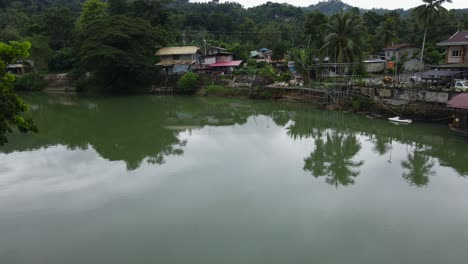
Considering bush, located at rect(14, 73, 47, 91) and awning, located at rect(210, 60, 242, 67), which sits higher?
awning, located at rect(210, 60, 242, 67)

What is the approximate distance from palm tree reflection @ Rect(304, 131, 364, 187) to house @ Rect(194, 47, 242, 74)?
22287 millimetres

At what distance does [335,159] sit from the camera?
14.7 meters

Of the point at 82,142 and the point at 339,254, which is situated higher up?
the point at 82,142

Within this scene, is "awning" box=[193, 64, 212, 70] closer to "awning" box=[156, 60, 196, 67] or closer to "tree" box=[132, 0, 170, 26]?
"awning" box=[156, 60, 196, 67]

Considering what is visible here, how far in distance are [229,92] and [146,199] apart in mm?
24312

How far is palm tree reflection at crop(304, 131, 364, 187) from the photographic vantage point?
41.0 feet

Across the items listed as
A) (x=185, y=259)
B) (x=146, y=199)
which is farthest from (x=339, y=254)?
(x=146, y=199)

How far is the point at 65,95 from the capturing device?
1510 inches

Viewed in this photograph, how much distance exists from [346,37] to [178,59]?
64.0ft

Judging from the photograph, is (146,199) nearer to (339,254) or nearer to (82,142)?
(339,254)

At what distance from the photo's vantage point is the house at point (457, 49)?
2373cm

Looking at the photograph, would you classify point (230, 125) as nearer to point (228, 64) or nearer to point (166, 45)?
point (228, 64)

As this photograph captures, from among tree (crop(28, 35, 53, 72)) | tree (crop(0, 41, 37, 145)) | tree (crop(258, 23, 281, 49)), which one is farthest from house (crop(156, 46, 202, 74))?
tree (crop(0, 41, 37, 145))

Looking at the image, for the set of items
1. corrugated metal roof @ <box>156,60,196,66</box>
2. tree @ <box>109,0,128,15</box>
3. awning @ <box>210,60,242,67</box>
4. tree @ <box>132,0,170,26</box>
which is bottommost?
awning @ <box>210,60,242,67</box>
